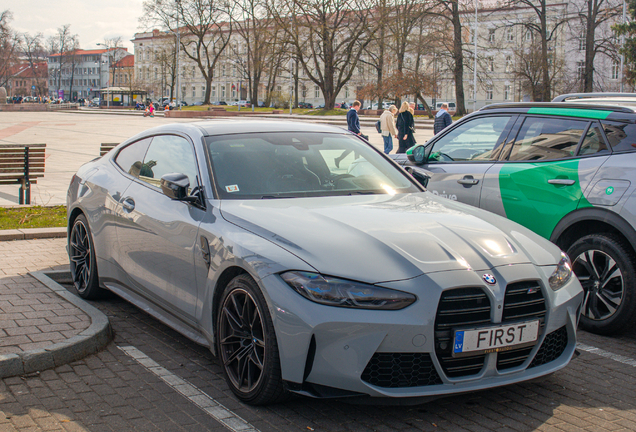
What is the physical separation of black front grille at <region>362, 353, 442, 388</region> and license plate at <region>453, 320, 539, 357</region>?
156mm

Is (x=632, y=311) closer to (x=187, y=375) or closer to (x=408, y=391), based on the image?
(x=408, y=391)

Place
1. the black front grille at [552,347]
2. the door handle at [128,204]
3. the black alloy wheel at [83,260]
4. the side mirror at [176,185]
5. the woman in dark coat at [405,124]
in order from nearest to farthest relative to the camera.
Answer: the black front grille at [552,347]
the side mirror at [176,185]
the door handle at [128,204]
the black alloy wheel at [83,260]
the woman in dark coat at [405,124]

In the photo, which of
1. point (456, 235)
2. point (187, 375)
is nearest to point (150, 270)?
point (187, 375)

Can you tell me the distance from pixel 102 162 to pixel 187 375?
2.58m

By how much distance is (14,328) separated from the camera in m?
4.54

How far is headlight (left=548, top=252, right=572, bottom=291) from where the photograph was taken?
3589 millimetres

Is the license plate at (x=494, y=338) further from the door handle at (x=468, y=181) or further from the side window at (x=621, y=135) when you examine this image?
the door handle at (x=468, y=181)

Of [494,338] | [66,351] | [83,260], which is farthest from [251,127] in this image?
[494,338]

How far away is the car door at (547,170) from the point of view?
17.1 feet

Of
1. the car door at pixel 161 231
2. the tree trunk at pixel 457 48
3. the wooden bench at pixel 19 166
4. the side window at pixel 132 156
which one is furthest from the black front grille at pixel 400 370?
the tree trunk at pixel 457 48

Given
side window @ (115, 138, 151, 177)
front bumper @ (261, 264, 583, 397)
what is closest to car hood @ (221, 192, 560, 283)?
front bumper @ (261, 264, 583, 397)

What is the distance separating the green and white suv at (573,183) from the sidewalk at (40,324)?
2.75 m

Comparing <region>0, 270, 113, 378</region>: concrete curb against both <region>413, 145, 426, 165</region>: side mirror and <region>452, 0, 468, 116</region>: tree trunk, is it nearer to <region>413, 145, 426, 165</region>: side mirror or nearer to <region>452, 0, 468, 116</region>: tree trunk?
<region>413, 145, 426, 165</region>: side mirror

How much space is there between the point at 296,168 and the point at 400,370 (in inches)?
70.4
